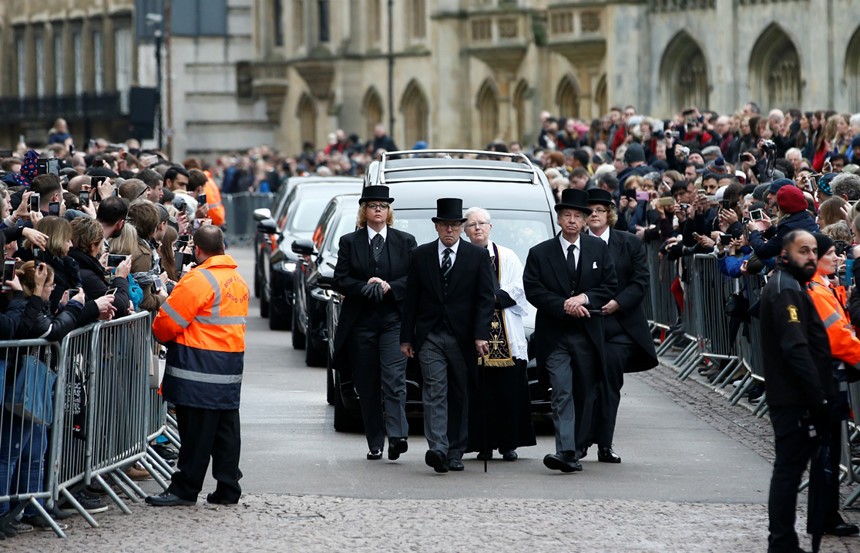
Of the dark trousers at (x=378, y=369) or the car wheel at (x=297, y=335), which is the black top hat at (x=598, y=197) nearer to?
the dark trousers at (x=378, y=369)

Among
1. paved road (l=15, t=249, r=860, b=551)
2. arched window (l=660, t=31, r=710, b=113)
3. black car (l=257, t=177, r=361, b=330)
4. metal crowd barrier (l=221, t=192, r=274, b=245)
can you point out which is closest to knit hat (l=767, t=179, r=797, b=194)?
paved road (l=15, t=249, r=860, b=551)

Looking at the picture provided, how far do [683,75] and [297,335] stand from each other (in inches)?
990

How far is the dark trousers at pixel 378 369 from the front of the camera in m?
13.8

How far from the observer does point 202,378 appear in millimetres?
11836

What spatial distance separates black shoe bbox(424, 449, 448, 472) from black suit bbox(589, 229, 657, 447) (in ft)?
3.79

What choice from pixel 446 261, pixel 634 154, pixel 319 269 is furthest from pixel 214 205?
pixel 446 261

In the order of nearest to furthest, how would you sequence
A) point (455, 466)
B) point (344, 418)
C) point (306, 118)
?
point (455, 466) < point (344, 418) < point (306, 118)

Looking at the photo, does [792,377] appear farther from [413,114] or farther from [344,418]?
[413,114]

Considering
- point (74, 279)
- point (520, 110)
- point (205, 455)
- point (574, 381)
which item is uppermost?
point (520, 110)

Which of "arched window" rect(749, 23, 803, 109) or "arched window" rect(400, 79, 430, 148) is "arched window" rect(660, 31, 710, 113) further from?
"arched window" rect(400, 79, 430, 148)

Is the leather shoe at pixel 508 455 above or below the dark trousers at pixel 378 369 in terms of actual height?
below

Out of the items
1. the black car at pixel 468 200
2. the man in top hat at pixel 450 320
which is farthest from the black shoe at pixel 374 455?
the black car at pixel 468 200

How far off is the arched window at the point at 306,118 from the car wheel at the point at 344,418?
163 feet

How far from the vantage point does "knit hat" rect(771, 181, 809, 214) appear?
1446 centimetres
